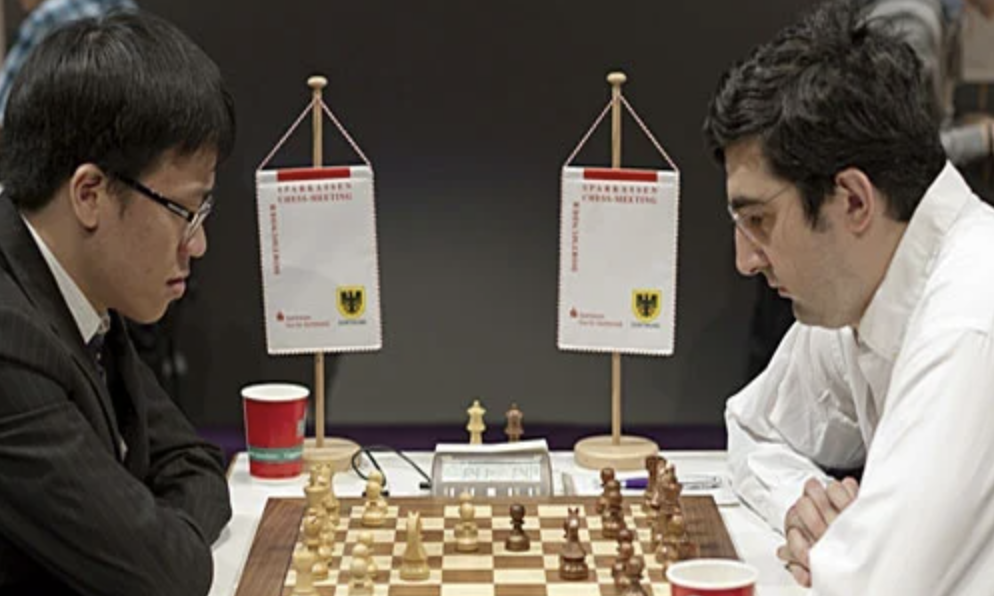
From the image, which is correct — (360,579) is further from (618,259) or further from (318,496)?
(618,259)

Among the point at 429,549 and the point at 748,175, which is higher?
the point at 748,175

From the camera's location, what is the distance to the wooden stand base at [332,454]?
9.68 feet

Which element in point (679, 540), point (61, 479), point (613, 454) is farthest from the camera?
point (613, 454)

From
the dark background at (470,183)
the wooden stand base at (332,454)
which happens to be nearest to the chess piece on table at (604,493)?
the wooden stand base at (332,454)

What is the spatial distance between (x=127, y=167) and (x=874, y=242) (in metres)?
1.03

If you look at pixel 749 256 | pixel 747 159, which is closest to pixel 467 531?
pixel 749 256

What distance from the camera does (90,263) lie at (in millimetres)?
2244

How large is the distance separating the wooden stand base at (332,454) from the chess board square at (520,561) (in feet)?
2.05

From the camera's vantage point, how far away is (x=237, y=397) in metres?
5.64

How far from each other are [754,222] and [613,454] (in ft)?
2.89

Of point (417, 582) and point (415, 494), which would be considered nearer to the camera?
point (417, 582)

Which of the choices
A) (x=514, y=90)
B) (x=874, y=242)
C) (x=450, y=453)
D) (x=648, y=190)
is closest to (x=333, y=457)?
(x=450, y=453)

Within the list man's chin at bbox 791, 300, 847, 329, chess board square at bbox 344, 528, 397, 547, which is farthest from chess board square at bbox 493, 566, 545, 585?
man's chin at bbox 791, 300, 847, 329

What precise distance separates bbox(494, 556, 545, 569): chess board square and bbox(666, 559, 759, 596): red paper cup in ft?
1.74
